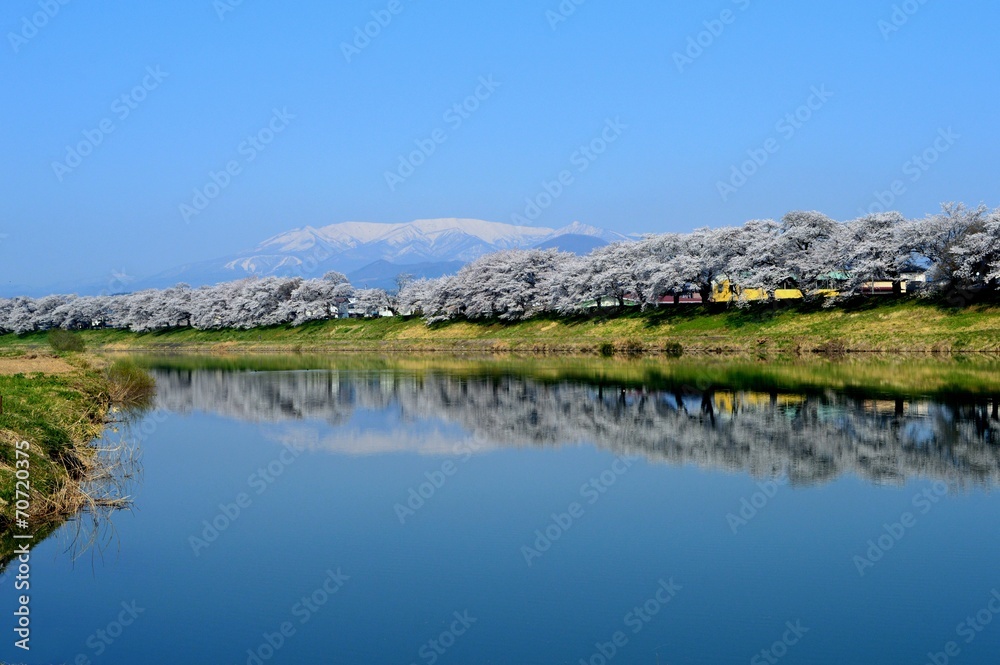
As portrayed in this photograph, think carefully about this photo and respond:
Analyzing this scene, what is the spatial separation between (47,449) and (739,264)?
2352 inches

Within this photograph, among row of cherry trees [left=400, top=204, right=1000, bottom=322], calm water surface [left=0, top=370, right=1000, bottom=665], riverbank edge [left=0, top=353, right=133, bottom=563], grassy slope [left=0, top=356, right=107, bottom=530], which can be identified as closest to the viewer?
calm water surface [left=0, top=370, right=1000, bottom=665]

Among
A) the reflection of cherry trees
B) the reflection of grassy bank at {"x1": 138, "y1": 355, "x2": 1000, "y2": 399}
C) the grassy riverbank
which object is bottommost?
the reflection of cherry trees

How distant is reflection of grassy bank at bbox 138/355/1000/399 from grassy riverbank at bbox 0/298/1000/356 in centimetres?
512

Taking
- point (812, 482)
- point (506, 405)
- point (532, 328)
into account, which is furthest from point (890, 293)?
point (812, 482)

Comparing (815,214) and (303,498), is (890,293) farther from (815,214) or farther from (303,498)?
(303,498)

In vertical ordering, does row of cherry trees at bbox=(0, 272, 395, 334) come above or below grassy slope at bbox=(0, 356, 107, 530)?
above

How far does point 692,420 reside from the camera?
96.8 ft

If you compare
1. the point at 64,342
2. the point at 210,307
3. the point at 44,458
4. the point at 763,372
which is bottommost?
the point at 763,372

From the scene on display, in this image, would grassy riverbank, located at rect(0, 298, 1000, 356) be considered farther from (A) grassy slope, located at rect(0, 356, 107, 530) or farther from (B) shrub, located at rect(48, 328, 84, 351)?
(A) grassy slope, located at rect(0, 356, 107, 530)

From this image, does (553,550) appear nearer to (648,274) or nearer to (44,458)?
(44,458)

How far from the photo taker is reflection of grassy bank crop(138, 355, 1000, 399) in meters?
36.2

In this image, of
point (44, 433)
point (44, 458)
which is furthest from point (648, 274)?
point (44, 458)

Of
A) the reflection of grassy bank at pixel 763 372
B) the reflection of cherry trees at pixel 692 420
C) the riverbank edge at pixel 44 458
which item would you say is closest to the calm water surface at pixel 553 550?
the reflection of cherry trees at pixel 692 420

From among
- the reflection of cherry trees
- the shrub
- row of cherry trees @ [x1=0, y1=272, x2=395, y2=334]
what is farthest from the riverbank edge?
row of cherry trees @ [x1=0, y1=272, x2=395, y2=334]
